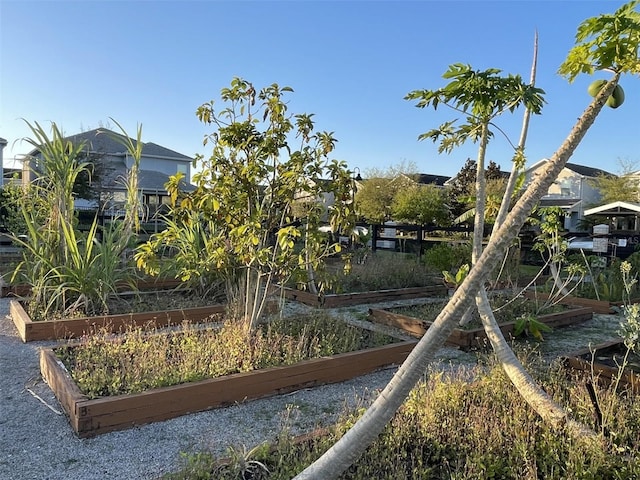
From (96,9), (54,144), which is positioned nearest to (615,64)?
(54,144)

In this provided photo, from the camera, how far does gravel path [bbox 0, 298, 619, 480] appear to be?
2.59 m

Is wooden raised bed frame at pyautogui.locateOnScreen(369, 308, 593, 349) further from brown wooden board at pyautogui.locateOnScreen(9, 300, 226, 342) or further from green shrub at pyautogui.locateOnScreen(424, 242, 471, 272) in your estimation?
green shrub at pyautogui.locateOnScreen(424, 242, 471, 272)

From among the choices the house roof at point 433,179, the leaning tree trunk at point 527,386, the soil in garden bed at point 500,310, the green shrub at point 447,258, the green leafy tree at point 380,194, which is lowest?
the soil in garden bed at point 500,310

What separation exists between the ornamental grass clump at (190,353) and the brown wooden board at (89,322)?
2.23ft

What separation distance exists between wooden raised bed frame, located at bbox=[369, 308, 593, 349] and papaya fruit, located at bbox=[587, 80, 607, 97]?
3499 mm

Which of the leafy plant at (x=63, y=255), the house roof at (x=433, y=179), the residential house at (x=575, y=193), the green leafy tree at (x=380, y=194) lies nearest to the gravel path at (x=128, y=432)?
the leafy plant at (x=63, y=255)

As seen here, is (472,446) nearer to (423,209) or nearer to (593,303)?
(593,303)

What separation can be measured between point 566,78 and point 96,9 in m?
6.75

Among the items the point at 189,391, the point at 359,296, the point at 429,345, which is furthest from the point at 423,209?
the point at 429,345

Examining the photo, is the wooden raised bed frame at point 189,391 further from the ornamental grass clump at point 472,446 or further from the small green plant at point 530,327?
the small green plant at point 530,327

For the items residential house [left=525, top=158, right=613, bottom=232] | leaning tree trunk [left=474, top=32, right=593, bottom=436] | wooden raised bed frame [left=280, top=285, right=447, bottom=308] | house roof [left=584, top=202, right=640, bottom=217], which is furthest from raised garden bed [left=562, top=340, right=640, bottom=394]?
residential house [left=525, top=158, right=613, bottom=232]

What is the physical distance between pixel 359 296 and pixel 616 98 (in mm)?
6260

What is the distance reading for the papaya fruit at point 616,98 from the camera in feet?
5.87

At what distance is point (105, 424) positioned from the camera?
118 inches
